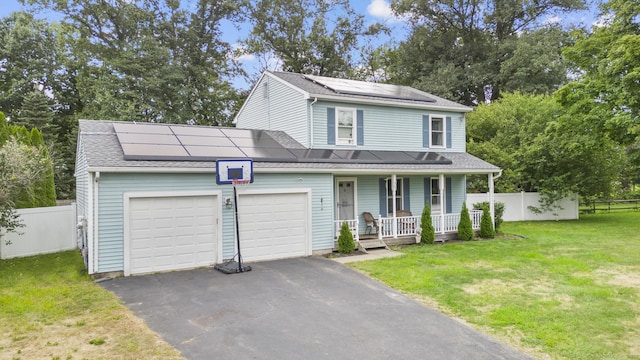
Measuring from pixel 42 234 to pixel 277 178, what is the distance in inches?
307

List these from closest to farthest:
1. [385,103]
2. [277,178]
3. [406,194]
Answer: [277,178], [385,103], [406,194]

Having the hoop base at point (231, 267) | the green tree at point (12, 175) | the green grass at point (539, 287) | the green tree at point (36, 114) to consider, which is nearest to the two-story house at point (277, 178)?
the hoop base at point (231, 267)

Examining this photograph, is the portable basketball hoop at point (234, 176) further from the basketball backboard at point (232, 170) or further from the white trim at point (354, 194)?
the white trim at point (354, 194)

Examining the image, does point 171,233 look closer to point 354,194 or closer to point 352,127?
point 354,194

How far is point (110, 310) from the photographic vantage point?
6.70 m

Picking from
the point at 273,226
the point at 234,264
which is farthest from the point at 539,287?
the point at 234,264

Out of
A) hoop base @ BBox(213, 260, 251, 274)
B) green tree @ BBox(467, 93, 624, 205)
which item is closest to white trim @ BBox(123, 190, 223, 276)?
hoop base @ BBox(213, 260, 251, 274)

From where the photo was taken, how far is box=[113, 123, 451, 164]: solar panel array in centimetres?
1030

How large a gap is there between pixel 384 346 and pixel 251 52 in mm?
28133

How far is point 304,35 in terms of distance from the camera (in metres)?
29.6

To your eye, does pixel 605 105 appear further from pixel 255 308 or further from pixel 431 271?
pixel 255 308

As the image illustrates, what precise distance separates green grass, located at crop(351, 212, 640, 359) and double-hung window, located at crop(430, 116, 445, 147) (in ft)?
14.7

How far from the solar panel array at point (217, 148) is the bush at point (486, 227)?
2517 millimetres

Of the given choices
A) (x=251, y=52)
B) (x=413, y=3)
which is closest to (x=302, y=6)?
(x=251, y=52)
